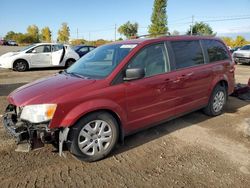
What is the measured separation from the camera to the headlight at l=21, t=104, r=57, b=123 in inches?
125

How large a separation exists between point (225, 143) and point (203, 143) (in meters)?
0.37

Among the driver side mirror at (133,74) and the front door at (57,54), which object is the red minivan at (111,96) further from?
the front door at (57,54)

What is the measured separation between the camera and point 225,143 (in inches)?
165

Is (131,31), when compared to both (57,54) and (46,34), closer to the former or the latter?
(46,34)

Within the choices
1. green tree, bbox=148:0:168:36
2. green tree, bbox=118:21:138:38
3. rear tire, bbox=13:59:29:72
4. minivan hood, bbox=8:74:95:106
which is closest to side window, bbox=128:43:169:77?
minivan hood, bbox=8:74:95:106

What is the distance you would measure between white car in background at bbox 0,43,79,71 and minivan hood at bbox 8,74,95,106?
1029 centimetres

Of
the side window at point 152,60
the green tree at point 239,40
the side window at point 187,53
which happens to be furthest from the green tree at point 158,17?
the side window at point 152,60

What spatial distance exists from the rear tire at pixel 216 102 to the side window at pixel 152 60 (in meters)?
1.68

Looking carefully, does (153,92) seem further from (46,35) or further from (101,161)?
(46,35)

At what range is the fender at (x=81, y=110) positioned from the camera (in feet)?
10.5

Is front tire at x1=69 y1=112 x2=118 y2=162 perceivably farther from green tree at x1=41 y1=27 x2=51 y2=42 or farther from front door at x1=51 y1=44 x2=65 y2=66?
green tree at x1=41 y1=27 x2=51 y2=42

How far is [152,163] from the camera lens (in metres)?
3.56

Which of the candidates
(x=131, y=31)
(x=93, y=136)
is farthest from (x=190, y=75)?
(x=131, y=31)

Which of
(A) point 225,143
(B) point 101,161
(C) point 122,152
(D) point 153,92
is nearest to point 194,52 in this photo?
(D) point 153,92
